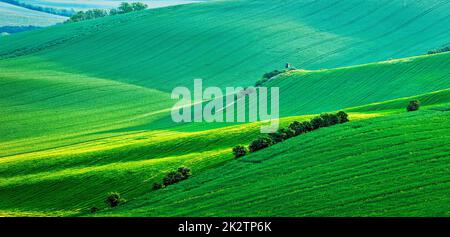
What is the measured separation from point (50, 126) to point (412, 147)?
44.5 metres

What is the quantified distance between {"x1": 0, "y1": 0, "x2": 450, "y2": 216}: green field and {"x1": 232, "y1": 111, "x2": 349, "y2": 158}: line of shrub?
96 cm

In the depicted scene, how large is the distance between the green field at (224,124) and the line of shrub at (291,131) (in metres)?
0.96

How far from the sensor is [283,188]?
32.4 m

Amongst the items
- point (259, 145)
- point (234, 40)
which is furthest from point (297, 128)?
point (234, 40)

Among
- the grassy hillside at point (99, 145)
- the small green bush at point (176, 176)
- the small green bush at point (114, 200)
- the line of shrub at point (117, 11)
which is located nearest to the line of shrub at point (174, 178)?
the small green bush at point (176, 176)

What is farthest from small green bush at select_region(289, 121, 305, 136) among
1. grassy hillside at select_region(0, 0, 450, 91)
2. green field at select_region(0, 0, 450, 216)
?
grassy hillside at select_region(0, 0, 450, 91)

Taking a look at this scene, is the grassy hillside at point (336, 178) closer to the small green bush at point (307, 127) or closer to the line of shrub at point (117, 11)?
the small green bush at point (307, 127)

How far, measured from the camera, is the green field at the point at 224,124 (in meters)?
31.9

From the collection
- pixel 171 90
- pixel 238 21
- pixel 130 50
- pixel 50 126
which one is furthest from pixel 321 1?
pixel 50 126

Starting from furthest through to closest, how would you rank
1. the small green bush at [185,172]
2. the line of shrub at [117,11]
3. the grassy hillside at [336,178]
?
1. the line of shrub at [117,11]
2. the small green bush at [185,172]
3. the grassy hillside at [336,178]

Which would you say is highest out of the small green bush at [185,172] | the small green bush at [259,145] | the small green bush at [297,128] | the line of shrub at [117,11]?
the line of shrub at [117,11]

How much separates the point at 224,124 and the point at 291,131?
21.4 m

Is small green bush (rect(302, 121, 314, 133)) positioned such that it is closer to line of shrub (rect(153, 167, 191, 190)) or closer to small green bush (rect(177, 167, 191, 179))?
small green bush (rect(177, 167, 191, 179))
